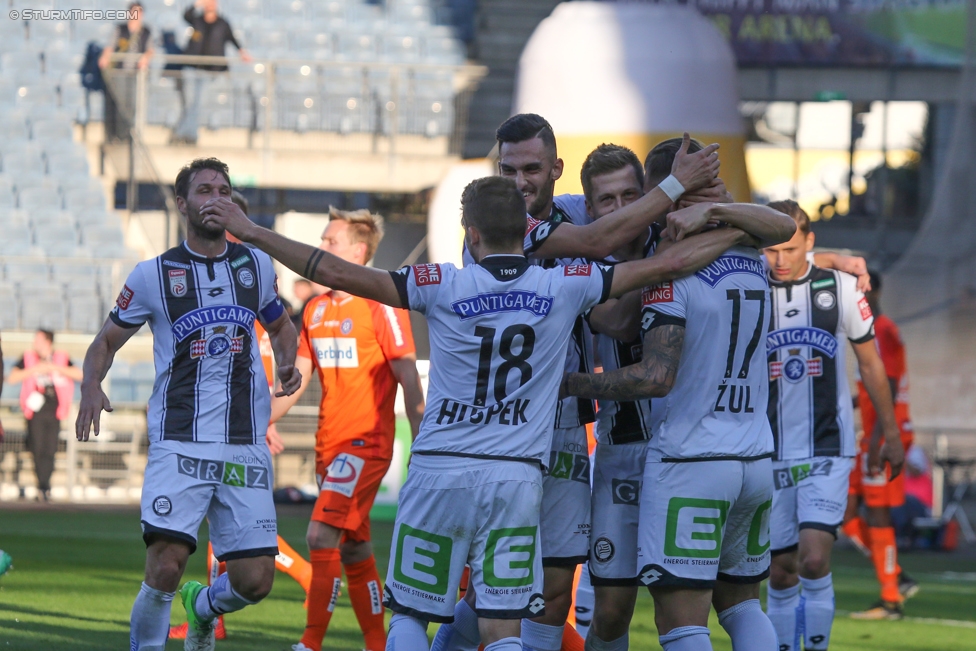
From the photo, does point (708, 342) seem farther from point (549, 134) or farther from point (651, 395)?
point (549, 134)

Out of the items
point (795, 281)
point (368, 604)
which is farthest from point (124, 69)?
point (795, 281)

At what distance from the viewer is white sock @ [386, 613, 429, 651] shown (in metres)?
4.32

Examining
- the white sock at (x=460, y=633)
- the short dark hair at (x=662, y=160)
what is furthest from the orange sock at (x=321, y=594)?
the short dark hair at (x=662, y=160)

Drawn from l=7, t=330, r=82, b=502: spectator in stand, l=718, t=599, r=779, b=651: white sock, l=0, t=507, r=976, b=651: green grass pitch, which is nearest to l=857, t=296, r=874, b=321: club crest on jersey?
l=0, t=507, r=976, b=651: green grass pitch

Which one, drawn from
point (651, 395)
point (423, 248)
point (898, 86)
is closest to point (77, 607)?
point (651, 395)

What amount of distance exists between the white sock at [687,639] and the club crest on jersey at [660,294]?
3.63 feet

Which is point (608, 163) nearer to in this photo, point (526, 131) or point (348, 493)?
point (526, 131)

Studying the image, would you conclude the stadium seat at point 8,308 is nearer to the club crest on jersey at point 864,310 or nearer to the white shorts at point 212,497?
the white shorts at point 212,497

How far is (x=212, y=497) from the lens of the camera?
5.57 m

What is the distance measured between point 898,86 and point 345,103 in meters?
8.99

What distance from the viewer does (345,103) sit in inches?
747

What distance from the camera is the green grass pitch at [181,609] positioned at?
23.6ft

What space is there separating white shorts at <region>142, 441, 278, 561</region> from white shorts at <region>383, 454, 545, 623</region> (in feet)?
4.47

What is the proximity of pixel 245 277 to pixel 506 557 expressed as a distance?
6.59 ft
